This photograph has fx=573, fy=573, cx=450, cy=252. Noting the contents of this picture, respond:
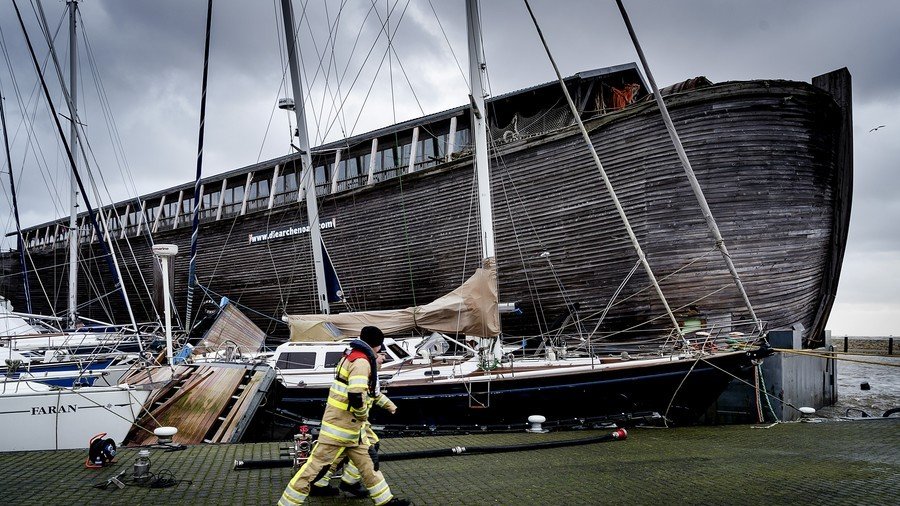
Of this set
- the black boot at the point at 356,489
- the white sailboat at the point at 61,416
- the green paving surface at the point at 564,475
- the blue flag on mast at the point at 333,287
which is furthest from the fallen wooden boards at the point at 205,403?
the blue flag on mast at the point at 333,287

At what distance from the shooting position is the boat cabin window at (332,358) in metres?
11.3

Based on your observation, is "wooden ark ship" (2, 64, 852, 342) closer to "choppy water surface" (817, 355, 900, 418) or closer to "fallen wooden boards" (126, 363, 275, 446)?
A: "choppy water surface" (817, 355, 900, 418)

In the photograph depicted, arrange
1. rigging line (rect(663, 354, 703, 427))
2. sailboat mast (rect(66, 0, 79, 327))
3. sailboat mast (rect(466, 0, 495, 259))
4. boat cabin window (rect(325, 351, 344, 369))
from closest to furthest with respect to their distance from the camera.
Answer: rigging line (rect(663, 354, 703, 427)) → sailboat mast (rect(466, 0, 495, 259)) → boat cabin window (rect(325, 351, 344, 369)) → sailboat mast (rect(66, 0, 79, 327))

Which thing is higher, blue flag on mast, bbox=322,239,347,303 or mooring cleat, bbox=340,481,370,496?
blue flag on mast, bbox=322,239,347,303

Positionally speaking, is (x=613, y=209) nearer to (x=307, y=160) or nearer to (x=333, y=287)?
(x=333, y=287)

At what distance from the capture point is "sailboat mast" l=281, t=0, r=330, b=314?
14484 mm

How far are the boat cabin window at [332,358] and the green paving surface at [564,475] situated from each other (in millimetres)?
3831

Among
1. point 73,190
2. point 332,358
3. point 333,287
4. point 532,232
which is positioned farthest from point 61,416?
point 73,190

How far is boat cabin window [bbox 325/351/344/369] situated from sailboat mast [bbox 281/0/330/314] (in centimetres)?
285

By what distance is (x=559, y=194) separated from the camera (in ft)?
51.1

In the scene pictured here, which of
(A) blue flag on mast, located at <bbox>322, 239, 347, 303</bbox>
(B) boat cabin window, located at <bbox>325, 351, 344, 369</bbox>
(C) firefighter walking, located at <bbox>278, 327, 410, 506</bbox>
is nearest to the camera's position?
(C) firefighter walking, located at <bbox>278, 327, 410, 506</bbox>

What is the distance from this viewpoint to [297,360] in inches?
455

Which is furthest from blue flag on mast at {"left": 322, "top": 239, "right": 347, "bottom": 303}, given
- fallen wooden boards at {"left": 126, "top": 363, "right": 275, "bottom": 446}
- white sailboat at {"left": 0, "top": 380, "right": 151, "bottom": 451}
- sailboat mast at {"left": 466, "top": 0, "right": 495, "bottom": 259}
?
white sailboat at {"left": 0, "top": 380, "right": 151, "bottom": 451}

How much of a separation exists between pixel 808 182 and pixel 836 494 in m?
11.6
